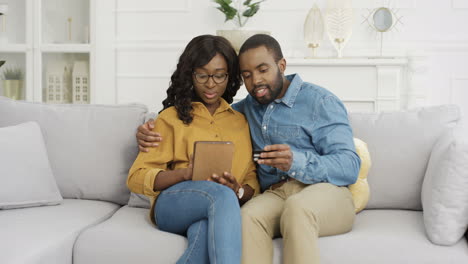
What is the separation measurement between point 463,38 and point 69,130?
2810 mm

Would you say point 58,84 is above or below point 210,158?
above

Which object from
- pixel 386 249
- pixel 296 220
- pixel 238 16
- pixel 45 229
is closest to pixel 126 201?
pixel 45 229

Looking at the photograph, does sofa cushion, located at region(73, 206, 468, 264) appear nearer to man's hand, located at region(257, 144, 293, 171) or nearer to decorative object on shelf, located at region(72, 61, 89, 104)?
man's hand, located at region(257, 144, 293, 171)

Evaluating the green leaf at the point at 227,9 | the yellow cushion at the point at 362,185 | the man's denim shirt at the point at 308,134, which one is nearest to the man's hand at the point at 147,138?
the man's denim shirt at the point at 308,134

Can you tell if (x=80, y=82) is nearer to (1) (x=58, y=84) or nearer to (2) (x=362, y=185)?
(1) (x=58, y=84)

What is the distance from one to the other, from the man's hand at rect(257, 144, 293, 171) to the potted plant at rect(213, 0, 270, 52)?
1884 mm

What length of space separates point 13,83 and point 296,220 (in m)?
2.96

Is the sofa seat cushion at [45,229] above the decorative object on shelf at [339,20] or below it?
below

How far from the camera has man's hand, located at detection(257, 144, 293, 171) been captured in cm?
167

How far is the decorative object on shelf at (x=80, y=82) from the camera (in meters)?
3.82

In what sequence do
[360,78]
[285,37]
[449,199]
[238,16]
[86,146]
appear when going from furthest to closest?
[285,37] → [238,16] → [360,78] → [86,146] → [449,199]

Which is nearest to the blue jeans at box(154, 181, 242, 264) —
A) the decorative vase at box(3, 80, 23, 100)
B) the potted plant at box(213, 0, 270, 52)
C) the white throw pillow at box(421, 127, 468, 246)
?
the white throw pillow at box(421, 127, 468, 246)

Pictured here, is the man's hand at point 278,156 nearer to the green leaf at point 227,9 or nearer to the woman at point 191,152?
the woman at point 191,152

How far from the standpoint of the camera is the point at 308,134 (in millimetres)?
1885
